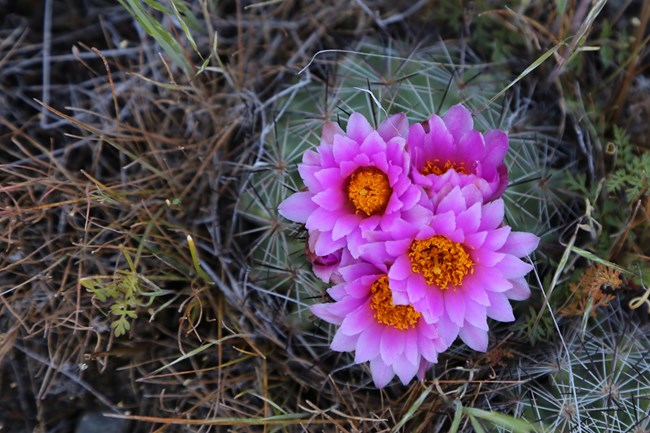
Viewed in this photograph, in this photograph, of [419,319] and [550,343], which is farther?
[550,343]

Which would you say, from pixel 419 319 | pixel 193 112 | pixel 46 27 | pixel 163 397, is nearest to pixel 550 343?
pixel 419 319

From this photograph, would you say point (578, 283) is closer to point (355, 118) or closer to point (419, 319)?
point (419, 319)

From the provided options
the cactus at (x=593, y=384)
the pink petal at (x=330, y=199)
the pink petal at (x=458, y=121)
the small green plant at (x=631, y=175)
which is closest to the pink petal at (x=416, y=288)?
the pink petal at (x=330, y=199)

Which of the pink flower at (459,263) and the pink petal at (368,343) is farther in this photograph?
the pink petal at (368,343)

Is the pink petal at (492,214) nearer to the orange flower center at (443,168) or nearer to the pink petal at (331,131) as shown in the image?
the orange flower center at (443,168)

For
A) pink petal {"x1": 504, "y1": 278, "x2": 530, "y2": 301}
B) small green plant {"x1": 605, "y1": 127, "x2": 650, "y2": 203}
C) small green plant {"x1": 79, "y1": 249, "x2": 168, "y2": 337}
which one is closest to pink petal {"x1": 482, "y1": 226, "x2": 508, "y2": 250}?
pink petal {"x1": 504, "y1": 278, "x2": 530, "y2": 301}
